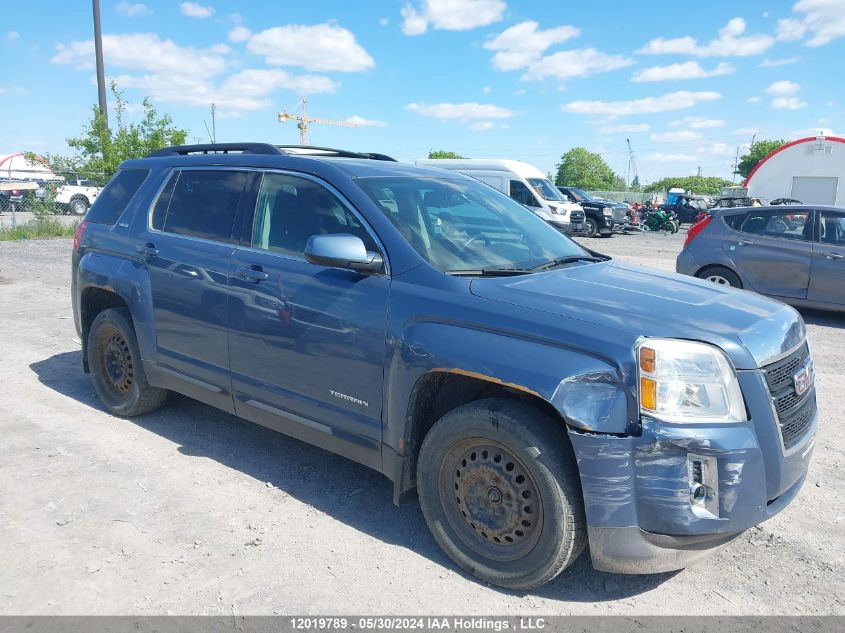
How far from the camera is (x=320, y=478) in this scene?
4309 millimetres

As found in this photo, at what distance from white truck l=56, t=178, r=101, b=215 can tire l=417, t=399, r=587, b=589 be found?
19.6 metres

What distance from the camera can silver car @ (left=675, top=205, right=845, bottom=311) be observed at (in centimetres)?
916

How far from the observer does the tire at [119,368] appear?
5039 millimetres

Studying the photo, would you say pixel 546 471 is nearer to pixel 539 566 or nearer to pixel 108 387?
pixel 539 566

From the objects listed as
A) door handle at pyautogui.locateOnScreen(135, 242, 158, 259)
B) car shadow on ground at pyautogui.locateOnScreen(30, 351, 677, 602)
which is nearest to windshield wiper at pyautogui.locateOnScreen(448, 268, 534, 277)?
car shadow on ground at pyautogui.locateOnScreen(30, 351, 677, 602)

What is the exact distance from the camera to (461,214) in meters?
4.04

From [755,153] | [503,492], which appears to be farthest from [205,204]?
[755,153]

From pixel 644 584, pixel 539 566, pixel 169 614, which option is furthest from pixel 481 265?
pixel 169 614

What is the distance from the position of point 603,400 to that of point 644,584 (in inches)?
43.2

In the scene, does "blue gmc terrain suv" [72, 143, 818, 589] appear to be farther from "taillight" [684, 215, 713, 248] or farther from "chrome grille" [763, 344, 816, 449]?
"taillight" [684, 215, 713, 248]

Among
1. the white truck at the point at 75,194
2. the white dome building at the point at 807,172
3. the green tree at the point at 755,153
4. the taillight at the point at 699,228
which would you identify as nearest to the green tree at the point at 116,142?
the white truck at the point at 75,194

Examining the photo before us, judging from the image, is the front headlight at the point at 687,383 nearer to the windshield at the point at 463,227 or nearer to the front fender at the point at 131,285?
the windshield at the point at 463,227

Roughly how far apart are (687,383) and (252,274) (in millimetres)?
2466

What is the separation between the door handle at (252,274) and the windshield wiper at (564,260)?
153 centimetres
